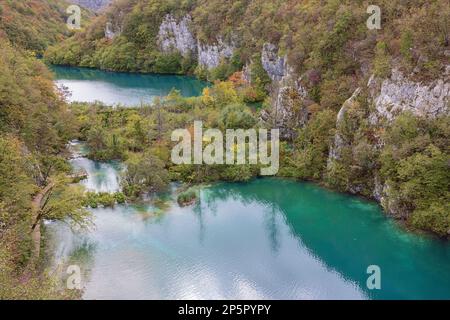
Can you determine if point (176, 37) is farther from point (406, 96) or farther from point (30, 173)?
point (406, 96)

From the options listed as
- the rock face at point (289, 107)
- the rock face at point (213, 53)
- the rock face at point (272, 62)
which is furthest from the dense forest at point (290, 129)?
the rock face at point (213, 53)

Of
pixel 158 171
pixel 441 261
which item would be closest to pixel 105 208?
pixel 158 171

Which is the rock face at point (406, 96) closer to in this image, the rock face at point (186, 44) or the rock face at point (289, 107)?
the rock face at point (289, 107)

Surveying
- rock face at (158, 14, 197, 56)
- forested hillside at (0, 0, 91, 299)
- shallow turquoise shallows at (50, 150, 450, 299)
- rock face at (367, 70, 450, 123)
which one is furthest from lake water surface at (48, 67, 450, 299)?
rock face at (158, 14, 197, 56)

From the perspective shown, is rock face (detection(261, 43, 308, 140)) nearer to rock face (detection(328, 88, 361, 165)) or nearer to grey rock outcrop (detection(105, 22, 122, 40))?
rock face (detection(328, 88, 361, 165))

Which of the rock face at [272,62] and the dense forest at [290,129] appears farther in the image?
the rock face at [272,62]

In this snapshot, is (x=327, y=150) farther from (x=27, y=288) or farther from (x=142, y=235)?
(x=27, y=288)
